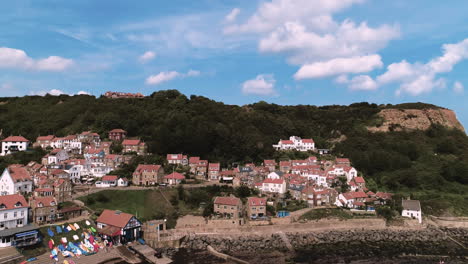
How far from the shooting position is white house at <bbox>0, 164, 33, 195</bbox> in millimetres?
41875

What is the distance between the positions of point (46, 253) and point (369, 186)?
165 ft

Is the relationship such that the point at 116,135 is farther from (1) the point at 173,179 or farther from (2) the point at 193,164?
(1) the point at 173,179

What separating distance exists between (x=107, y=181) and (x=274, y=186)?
25.8m

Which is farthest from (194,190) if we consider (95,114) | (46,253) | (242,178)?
(95,114)

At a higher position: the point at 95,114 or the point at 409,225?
the point at 95,114

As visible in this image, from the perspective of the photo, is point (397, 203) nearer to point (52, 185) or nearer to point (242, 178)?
point (242, 178)

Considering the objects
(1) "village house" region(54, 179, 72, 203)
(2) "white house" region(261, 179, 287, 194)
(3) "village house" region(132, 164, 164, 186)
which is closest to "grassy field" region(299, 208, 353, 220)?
(2) "white house" region(261, 179, 287, 194)

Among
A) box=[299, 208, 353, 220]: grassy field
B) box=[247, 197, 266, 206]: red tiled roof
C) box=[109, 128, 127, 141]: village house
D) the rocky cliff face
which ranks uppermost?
the rocky cliff face

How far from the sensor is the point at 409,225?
147 feet

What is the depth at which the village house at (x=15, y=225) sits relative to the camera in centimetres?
3119

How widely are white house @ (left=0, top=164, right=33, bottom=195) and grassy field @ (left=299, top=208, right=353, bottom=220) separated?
37314 mm

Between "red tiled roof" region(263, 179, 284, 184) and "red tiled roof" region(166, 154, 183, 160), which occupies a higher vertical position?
"red tiled roof" region(166, 154, 183, 160)

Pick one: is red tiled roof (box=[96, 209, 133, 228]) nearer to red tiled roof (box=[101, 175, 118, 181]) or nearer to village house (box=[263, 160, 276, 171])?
red tiled roof (box=[101, 175, 118, 181])

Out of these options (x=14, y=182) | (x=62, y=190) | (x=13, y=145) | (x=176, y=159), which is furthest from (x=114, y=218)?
(x=13, y=145)
